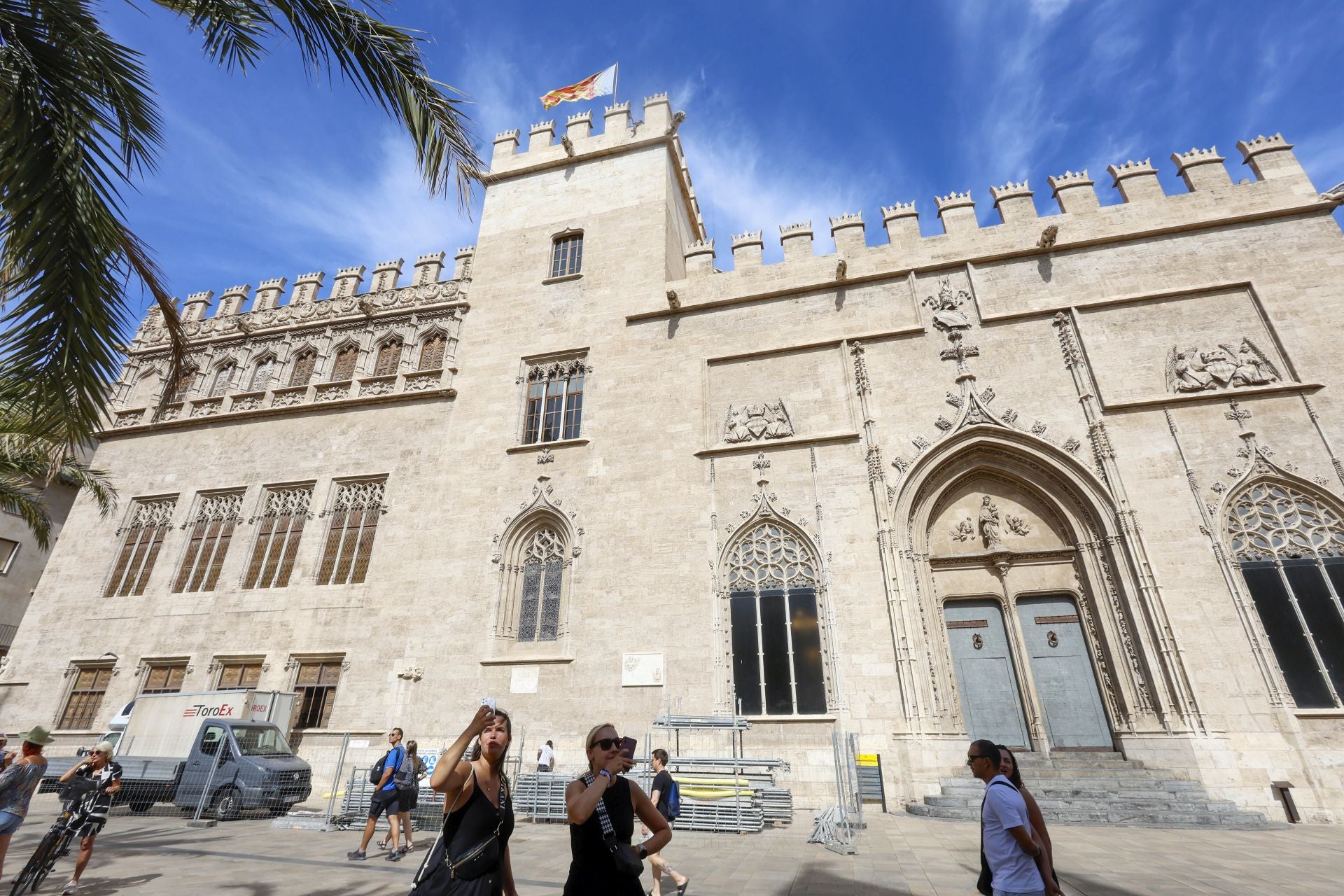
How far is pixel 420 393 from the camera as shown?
17938mm

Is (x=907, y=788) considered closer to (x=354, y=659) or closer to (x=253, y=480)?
(x=354, y=659)

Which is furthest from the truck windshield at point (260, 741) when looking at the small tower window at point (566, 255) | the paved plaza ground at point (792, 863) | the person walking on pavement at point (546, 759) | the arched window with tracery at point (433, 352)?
the small tower window at point (566, 255)

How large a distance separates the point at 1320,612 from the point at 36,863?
18.5m

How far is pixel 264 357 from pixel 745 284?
15.9 meters

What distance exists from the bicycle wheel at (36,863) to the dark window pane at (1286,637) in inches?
683

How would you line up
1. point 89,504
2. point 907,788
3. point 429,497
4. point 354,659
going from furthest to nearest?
point 89,504, point 429,497, point 354,659, point 907,788

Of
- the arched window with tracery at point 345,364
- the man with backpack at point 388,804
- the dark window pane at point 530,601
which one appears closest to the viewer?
the man with backpack at point 388,804

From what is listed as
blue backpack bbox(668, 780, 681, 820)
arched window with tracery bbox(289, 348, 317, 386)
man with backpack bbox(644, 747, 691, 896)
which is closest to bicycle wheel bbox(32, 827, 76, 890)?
man with backpack bbox(644, 747, 691, 896)

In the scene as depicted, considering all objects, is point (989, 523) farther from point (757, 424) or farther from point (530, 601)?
point (530, 601)

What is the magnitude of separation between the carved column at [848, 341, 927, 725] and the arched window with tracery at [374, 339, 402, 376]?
1357 cm

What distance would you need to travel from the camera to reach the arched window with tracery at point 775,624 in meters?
12.5

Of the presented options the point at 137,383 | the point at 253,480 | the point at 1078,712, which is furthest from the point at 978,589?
the point at 137,383

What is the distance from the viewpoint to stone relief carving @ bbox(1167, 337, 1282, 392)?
500 inches

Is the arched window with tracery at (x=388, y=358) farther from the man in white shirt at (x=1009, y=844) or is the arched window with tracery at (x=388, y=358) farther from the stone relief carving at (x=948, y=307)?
the man in white shirt at (x=1009, y=844)
